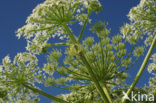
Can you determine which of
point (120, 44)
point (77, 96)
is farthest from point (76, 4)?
point (77, 96)

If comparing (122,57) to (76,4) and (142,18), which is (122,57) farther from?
(76,4)

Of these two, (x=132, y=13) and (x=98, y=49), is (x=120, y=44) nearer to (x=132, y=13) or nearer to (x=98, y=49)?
(x=98, y=49)

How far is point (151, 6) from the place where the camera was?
10.4 meters

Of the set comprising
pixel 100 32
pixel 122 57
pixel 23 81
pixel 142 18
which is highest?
pixel 142 18

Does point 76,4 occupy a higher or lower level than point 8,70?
higher

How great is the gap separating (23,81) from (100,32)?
3404 mm

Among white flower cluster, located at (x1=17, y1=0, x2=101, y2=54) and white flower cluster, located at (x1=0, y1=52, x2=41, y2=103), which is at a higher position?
white flower cluster, located at (x1=17, y1=0, x2=101, y2=54)

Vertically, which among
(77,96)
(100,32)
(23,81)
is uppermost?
(100,32)

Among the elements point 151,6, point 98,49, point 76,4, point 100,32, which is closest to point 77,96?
point 98,49

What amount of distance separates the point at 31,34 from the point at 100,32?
2.61 m

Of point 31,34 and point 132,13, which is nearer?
point 31,34

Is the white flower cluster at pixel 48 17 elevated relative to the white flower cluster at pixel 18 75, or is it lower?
elevated

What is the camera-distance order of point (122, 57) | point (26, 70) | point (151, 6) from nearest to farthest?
point (26, 70), point (122, 57), point (151, 6)

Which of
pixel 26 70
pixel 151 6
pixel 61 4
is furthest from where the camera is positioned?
pixel 151 6
